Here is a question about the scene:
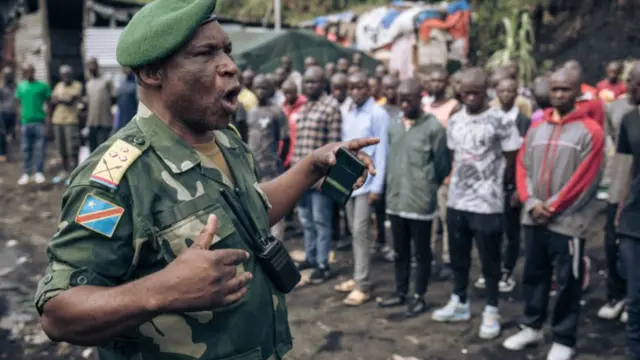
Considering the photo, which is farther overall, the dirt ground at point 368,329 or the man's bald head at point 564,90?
the dirt ground at point 368,329

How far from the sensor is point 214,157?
1924mm

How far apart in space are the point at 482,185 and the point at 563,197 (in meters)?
0.69

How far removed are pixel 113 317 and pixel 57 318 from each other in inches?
6.1

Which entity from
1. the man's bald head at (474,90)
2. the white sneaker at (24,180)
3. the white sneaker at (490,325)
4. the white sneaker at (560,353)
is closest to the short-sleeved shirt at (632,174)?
the white sneaker at (560,353)

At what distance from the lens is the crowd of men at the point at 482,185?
4.21 m

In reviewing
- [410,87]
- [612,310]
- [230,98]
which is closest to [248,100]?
[410,87]

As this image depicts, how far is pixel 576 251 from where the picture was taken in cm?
418

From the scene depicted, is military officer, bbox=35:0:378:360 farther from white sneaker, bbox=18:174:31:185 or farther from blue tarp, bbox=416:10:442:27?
blue tarp, bbox=416:10:442:27

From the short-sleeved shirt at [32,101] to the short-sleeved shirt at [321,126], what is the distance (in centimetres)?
631

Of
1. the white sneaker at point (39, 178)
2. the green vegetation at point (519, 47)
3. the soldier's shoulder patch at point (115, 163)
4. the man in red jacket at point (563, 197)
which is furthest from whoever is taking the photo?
the green vegetation at point (519, 47)

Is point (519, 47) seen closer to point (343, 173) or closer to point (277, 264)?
point (343, 173)

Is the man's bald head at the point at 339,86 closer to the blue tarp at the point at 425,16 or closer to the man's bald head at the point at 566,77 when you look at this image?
the man's bald head at the point at 566,77

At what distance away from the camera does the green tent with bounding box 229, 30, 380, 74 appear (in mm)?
12203

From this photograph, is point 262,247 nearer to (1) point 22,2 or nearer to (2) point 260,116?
(2) point 260,116
